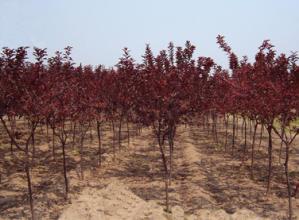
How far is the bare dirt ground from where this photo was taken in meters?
13.0

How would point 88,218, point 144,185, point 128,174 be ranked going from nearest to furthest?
point 88,218
point 144,185
point 128,174

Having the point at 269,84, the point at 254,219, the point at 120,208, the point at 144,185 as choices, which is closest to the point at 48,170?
the point at 144,185

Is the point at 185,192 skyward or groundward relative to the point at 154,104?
groundward

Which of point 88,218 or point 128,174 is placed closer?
point 88,218

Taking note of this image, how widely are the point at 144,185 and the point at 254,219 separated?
5.18 metres

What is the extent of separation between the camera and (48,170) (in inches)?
703

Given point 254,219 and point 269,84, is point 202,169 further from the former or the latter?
point 269,84

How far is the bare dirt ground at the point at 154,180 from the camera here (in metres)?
13.0

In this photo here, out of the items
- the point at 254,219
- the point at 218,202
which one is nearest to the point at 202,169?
the point at 218,202

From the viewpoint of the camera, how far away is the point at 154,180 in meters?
16.5

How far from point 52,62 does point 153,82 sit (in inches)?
309

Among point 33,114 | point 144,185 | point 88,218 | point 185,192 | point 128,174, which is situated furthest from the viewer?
point 128,174

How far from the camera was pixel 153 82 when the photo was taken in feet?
38.8

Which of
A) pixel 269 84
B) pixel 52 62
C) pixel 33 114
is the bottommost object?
pixel 33 114
